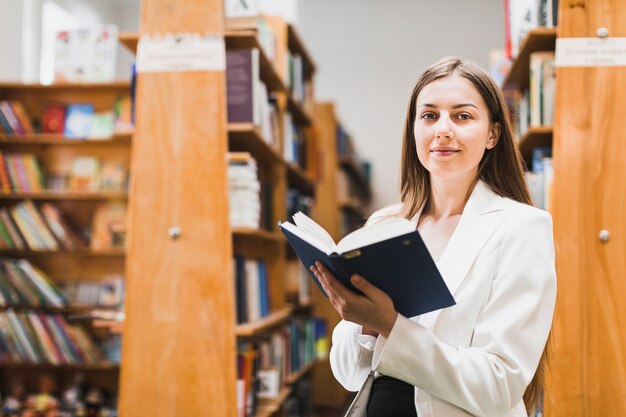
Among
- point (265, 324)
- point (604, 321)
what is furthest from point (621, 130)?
point (265, 324)

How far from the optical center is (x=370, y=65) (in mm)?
8195

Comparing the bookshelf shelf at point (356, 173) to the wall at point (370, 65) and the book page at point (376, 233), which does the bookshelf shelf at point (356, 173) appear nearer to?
the wall at point (370, 65)

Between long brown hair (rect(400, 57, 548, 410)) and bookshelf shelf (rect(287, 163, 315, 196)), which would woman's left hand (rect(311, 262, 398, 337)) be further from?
bookshelf shelf (rect(287, 163, 315, 196))

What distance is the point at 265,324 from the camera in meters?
3.03

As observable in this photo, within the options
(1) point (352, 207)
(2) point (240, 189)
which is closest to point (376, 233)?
(2) point (240, 189)

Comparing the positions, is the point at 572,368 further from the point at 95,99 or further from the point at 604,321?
the point at 95,99

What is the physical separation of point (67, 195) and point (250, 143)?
68.7 inches

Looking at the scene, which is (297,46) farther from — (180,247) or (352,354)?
(352,354)

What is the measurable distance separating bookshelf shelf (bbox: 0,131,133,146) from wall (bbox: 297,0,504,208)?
4147mm

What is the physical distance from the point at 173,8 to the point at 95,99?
8.74 ft

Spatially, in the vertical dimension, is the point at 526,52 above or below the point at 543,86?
above

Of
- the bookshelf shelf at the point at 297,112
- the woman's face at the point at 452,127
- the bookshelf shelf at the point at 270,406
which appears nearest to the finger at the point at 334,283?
the woman's face at the point at 452,127

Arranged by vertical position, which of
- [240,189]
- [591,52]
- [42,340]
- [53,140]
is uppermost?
[591,52]

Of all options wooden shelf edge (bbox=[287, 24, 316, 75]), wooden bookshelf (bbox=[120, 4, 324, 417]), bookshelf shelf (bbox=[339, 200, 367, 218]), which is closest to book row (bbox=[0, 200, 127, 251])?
wooden shelf edge (bbox=[287, 24, 316, 75])
